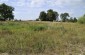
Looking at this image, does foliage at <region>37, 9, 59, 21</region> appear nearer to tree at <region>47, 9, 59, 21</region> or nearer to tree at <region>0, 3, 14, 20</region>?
tree at <region>47, 9, 59, 21</region>

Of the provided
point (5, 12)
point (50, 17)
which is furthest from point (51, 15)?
point (5, 12)

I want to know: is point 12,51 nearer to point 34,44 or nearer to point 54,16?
point 34,44

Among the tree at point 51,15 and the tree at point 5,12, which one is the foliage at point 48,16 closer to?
the tree at point 51,15

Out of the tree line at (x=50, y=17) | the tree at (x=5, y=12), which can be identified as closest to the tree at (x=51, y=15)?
the tree line at (x=50, y=17)

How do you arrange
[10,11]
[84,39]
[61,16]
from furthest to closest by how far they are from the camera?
1. [61,16]
2. [10,11]
3. [84,39]

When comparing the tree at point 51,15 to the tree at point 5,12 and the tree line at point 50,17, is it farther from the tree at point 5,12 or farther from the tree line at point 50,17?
the tree at point 5,12

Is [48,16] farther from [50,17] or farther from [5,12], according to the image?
[5,12]

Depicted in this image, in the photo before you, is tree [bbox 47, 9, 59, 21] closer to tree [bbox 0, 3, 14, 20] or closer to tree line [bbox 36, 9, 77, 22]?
tree line [bbox 36, 9, 77, 22]

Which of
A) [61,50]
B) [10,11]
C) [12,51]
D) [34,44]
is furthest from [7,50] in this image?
[10,11]

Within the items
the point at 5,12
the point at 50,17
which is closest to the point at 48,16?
the point at 50,17

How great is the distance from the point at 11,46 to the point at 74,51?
9.07ft

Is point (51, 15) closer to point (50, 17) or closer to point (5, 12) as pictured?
point (50, 17)

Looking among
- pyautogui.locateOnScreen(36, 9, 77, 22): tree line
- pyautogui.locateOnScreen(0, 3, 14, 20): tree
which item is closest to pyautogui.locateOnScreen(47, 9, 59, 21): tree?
pyautogui.locateOnScreen(36, 9, 77, 22): tree line

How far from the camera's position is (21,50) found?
837 centimetres
